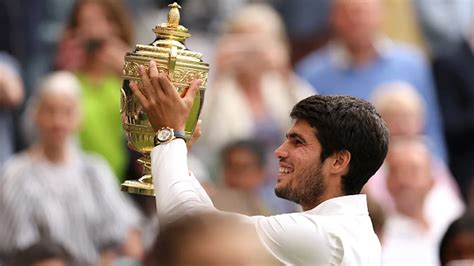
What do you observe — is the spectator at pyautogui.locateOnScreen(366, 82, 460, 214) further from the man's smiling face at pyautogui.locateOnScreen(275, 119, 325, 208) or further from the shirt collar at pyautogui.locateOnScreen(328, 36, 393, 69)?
the man's smiling face at pyautogui.locateOnScreen(275, 119, 325, 208)

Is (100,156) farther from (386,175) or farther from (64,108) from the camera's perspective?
(386,175)

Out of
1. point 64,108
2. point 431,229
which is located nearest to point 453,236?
point 431,229

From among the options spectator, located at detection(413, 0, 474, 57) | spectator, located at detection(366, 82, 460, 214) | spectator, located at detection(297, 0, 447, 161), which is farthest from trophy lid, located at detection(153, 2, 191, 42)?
spectator, located at detection(413, 0, 474, 57)

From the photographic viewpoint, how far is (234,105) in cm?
1148

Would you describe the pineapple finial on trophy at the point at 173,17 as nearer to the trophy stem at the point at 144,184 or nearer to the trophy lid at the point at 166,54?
the trophy lid at the point at 166,54

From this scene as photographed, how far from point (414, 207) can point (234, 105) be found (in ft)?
5.04

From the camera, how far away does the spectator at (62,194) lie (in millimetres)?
10383

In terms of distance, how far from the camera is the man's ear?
5656mm

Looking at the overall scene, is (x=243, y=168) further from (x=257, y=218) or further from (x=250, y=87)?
(x=257, y=218)

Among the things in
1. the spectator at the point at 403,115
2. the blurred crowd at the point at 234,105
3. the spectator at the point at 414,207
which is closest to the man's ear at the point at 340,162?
the blurred crowd at the point at 234,105

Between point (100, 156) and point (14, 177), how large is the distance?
2.47 ft

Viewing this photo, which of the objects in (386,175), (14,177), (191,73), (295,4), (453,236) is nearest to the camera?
(191,73)

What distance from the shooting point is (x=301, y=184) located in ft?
18.5

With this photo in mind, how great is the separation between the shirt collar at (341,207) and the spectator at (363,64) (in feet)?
20.0
